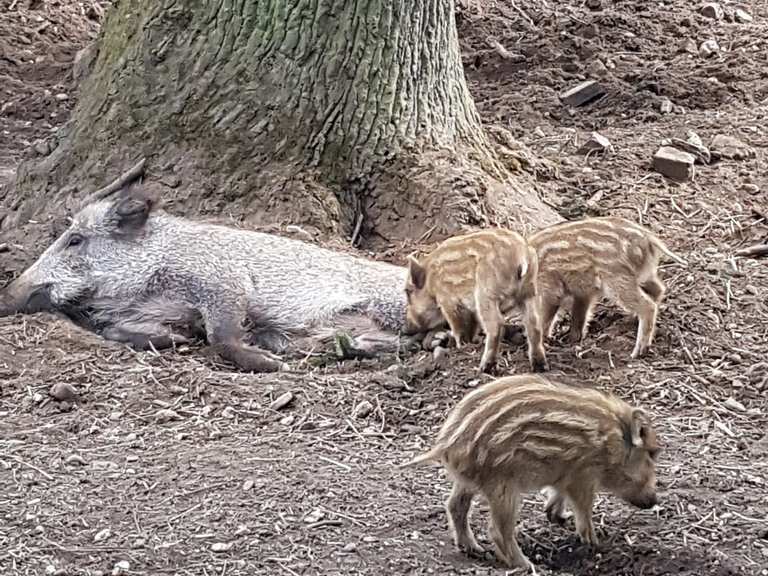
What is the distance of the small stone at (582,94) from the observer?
30.5ft

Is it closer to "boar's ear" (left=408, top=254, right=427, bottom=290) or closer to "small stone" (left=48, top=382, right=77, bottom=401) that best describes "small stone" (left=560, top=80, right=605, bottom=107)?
"boar's ear" (left=408, top=254, right=427, bottom=290)

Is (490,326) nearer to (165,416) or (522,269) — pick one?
(522,269)

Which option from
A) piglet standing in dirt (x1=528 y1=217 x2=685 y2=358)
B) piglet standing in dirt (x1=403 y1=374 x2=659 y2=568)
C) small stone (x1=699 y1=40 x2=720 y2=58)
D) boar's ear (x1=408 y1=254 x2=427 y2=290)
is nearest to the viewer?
piglet standing in dirt (x1=403 y1=374 x2=659 y2=568)

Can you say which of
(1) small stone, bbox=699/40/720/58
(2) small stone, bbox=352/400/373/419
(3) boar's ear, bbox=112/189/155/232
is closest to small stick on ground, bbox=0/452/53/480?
(2) small stone, bbox=352/400/373/419

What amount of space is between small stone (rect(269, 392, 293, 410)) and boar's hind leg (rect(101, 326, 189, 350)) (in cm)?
110

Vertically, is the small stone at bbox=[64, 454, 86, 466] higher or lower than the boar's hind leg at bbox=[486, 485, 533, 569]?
lower

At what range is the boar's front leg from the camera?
6.39 meters

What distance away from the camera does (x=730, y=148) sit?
8016 mm

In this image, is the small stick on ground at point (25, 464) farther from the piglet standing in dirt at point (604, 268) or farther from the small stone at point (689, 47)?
the small stone at point (689, 47)

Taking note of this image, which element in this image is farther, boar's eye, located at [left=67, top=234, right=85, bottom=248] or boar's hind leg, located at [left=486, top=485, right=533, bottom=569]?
boar's eye, located at [left=67, top=234, right=85, bottom=248]

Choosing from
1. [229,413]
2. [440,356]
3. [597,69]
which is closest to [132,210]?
[229,413]

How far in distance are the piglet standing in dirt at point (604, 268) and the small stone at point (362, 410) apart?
899 mm

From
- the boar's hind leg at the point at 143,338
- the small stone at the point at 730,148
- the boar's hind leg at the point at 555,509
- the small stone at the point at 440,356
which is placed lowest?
the boar's hind leg at the point at 143,338

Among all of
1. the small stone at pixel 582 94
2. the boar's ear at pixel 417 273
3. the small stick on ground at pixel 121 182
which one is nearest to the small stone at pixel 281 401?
the boar's ear at pixel 417 273
